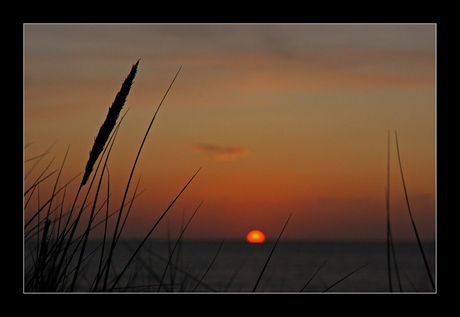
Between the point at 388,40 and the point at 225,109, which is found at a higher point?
the point at 388,40

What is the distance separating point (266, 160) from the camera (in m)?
3.77

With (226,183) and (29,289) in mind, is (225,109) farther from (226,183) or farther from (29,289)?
(29,289)

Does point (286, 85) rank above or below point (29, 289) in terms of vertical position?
above

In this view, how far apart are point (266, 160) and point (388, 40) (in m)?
1.47
